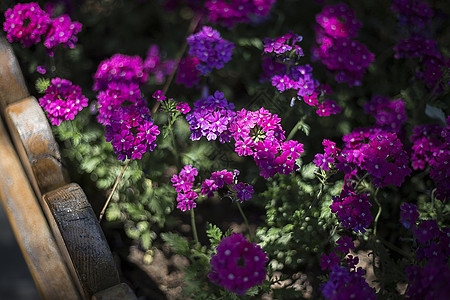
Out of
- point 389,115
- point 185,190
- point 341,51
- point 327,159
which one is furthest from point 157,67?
point 389,115

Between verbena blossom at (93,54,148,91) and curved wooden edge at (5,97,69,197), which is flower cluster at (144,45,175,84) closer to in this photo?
verbena blossom at (93,54,148,91)

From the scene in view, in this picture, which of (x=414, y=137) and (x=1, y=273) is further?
(x=414, y=137)

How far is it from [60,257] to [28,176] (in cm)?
49

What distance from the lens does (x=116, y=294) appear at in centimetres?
142

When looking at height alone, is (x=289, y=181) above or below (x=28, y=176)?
below

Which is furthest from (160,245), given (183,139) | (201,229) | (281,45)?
(281,45)

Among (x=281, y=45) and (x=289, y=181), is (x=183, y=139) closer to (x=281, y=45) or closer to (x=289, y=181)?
(x=289, y=181)

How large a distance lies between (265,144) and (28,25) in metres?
1.35

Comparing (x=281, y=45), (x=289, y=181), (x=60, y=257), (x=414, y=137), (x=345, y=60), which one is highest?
(x=281, y=45)

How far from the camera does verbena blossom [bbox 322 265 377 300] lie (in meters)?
1.42

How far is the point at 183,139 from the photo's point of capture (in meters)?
2.43

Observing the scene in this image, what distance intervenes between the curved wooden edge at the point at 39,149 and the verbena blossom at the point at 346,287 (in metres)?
1.15

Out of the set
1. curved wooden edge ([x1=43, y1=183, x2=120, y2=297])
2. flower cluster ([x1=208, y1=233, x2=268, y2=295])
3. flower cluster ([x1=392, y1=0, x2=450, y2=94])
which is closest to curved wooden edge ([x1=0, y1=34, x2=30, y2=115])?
curved wooden edge ([x1=43, y1=183, x2=120, y2=297])

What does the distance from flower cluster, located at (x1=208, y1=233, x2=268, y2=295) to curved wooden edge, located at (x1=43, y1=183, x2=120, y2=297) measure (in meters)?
0.39
